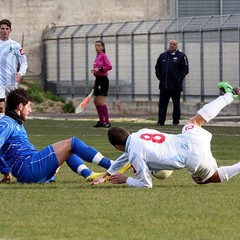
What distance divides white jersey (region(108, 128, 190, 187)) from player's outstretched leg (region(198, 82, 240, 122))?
342 millimetres

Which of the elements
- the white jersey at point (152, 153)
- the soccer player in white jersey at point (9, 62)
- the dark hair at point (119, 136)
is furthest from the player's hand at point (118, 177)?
the soccer player in white jersey at point (9, 62)

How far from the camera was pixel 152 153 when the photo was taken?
11453 mm

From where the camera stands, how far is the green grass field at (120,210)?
8.61 meters

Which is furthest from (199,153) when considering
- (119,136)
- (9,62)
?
(9,62)

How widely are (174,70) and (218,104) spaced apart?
16.2 metres

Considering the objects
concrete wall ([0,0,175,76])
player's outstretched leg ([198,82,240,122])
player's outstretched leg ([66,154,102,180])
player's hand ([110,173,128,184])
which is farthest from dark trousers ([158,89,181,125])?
player's hand ([110,173,128,184])

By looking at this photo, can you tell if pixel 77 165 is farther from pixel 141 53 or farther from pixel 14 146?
pixel 141 53

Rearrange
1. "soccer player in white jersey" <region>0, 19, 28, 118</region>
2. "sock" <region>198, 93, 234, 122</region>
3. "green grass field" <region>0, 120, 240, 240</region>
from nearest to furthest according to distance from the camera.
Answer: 1. "green grass field" <region>0, 120, 240, 240</region>
2. "sock" <region>198, 93, 234, 122</region>
3. "soccer player in white jersey" <region>0, 19, 28, 118</region>

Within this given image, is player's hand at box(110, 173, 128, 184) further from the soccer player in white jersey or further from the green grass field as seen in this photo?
the soccer player in white jersey

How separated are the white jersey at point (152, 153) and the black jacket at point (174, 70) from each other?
1630cm

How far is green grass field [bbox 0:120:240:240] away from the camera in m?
8.61

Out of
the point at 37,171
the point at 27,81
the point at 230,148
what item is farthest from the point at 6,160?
the point at 27,81

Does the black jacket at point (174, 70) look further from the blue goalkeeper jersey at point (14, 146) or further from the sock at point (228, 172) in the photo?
the sock at point (228, 172)

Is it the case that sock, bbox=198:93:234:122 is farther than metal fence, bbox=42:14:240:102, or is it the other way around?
metal fence, bbox=42:14:240:102
